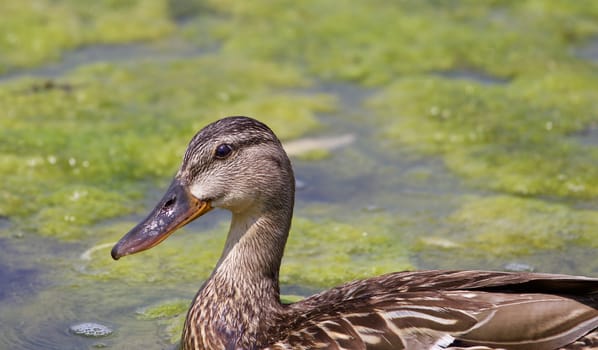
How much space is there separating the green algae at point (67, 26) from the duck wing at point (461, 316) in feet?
16.8

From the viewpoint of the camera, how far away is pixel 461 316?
399 cm

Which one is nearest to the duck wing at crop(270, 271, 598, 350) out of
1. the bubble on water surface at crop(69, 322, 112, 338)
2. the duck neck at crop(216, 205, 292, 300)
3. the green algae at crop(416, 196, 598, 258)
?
the duck neck at crop(216, 205, 292, 300)

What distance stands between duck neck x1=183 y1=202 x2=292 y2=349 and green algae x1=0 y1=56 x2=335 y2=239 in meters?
1.78

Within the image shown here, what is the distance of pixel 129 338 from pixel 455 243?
76.0 inches

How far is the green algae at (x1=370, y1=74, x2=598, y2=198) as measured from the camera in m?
6.87

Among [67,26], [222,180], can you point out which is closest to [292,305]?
[222,180]

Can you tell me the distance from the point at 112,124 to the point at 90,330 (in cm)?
268

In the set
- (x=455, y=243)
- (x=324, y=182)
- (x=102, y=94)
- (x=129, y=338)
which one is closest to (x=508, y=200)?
(x=455, y=243)

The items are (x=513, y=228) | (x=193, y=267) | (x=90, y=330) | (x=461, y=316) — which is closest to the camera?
(x=461, y=316)

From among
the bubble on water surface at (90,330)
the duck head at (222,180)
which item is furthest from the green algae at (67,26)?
the duck head at (222,180)

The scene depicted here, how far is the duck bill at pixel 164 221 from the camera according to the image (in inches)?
172

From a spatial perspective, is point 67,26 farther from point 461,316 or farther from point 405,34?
point 461,316

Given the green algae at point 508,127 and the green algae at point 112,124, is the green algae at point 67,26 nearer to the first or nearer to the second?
the green algae at point 112,124

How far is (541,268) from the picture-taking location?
5.71 metres
